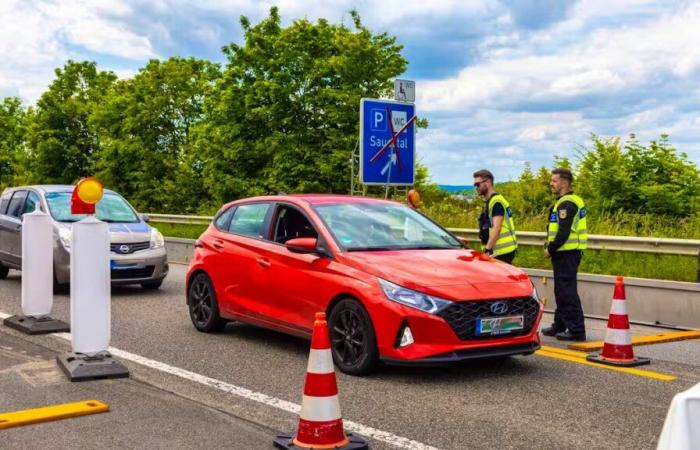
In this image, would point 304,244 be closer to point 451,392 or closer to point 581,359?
point 451,392

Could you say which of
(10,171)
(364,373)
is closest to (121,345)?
(364,373)

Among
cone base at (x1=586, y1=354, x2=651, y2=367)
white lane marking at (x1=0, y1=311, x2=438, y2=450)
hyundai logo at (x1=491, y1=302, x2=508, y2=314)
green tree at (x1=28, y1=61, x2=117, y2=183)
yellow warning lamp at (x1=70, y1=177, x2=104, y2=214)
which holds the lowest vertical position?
white lane marking at (x1=0, y1=311, x2=438, y2=450)

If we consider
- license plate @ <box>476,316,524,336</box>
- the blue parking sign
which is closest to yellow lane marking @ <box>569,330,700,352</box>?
license plate @ <box>476,316,524,336</box>

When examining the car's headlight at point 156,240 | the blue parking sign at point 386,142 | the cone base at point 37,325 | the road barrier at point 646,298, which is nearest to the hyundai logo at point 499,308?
the road barrier at point 646,298

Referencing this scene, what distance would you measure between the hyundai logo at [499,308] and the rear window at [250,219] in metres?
2.73

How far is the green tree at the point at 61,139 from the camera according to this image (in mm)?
63125

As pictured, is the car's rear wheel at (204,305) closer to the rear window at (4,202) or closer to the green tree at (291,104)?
the rear window at (4,202)

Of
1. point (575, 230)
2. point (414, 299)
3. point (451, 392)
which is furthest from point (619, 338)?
point (414, 299)

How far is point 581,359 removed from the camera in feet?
25.8

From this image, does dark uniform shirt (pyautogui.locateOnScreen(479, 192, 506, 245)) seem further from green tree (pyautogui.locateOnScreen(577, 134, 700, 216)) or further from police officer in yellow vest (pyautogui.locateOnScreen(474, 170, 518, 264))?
green tree (pyautogui.locateOnScreen(577, 134, 700, 216))

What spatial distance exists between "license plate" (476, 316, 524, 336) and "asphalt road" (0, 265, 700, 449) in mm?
425

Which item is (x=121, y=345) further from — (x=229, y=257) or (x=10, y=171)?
(x=10, y=171)

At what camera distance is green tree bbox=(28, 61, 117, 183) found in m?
63.1

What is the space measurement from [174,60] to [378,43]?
1947cm
